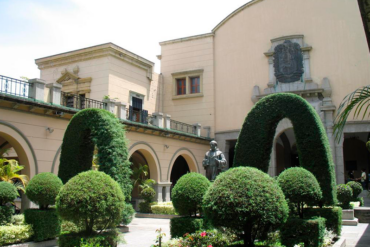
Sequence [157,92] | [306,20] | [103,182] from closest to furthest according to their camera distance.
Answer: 1. [103,182]
2. [306,20]
3. [157,92]

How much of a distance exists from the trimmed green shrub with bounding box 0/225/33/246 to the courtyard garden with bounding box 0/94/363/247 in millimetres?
26

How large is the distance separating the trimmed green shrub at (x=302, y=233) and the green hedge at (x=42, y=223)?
258 inches

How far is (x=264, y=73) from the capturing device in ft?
82.9

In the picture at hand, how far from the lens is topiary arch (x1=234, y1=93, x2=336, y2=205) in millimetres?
10016

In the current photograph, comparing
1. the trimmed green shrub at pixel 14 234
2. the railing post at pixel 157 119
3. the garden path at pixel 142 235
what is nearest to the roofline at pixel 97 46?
the railing post at pixel 157 119

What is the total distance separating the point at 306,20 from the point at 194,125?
10312 mm

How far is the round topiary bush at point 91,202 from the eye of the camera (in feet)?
23.5

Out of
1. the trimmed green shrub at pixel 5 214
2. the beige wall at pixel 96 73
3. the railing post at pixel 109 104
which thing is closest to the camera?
the trimmed green shrub at pixel 5 214

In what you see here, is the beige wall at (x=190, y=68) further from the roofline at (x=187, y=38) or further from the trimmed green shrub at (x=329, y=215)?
the trimmed green shrub at (x=329, y=215)

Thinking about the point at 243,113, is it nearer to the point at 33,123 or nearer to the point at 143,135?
the point at 143,135

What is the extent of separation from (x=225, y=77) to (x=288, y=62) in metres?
4.68

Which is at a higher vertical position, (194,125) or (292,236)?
(194,125)

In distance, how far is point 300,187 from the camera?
930cm

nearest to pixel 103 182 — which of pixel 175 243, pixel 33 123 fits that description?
pixel 175 243
